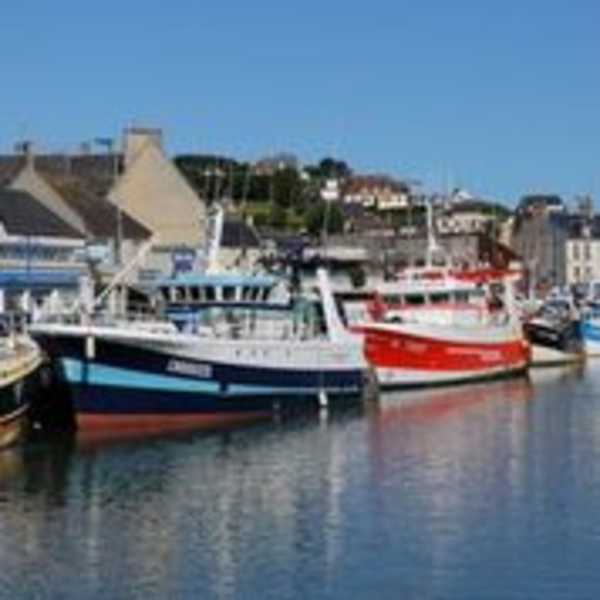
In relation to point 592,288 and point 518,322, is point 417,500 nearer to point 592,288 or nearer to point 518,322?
point 518,322

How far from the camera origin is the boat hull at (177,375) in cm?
5197

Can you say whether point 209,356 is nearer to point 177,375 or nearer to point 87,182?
point 177,375

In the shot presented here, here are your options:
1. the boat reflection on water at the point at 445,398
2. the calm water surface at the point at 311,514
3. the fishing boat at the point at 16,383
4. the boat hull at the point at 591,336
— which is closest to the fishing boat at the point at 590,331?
the boat hull at the point at 591,336

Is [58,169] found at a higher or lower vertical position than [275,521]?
higher

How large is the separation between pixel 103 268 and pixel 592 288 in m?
49.2

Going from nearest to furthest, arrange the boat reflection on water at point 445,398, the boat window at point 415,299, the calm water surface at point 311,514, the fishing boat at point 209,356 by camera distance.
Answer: the calm water surface at point 311,514 → the fishing boat at point 209,356 → the boat reflection on water at point 445,398 → the boat window at point 415,299

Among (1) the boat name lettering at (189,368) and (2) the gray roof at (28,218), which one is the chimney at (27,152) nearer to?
(2) the gray roof at (28,218)

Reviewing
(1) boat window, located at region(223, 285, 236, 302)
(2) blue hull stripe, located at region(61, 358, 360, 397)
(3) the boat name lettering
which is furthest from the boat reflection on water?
(3) the boat name lettering

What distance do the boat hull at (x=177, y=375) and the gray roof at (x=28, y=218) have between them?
2572 cm

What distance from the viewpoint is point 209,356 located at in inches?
2190

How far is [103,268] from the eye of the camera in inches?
3474

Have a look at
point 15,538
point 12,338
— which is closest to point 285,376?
point 12,338

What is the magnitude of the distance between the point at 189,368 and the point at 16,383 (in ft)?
28.0

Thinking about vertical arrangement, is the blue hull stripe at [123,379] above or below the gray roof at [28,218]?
below
